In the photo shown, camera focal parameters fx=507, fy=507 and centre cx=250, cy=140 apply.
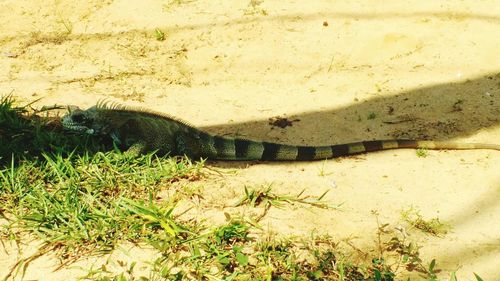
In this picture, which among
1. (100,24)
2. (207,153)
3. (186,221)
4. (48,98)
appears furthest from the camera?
(100,24)

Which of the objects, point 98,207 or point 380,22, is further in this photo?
point 380,22

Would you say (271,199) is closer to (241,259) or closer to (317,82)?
(241,259)

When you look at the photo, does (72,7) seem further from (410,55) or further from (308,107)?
(410,55)

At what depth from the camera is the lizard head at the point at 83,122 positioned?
12.5 feet

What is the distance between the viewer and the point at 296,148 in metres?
4.01

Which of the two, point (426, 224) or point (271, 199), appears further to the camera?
point (271, 199)

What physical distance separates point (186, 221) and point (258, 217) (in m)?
0.47

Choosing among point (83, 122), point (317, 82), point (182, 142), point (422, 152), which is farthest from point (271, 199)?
point (317, 82)

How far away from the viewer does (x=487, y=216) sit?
3.44 meters

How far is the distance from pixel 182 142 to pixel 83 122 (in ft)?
2.48

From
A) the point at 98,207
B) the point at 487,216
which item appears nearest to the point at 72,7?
the point at 98,207

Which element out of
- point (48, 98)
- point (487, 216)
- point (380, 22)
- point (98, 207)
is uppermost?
point (380, 22)

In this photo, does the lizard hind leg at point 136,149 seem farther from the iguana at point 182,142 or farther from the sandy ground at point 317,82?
the sandy ground at point 317,82

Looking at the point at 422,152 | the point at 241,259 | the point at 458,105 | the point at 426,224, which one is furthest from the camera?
the point at 458,105
